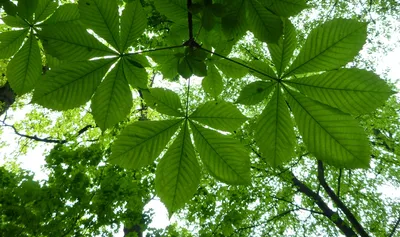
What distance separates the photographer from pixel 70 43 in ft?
3.64

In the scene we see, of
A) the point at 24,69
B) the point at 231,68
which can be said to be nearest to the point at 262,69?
the point at 231,68

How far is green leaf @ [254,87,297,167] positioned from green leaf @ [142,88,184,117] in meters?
0.40

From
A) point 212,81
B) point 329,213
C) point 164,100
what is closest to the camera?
point 164,100

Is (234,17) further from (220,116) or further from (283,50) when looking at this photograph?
(220,116)

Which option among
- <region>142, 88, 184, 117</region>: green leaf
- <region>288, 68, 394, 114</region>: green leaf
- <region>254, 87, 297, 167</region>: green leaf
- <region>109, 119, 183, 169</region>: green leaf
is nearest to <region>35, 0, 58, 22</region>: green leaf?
<region>142, 88, 184, 117</region>: green leaf

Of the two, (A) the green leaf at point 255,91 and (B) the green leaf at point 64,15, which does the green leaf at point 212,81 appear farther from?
(B) the green leaf at point 64,15

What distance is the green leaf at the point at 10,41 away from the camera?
1.36 m

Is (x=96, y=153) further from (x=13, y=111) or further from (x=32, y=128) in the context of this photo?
(x=13, y=111)

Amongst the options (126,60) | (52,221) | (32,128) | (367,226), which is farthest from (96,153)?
(367,226)

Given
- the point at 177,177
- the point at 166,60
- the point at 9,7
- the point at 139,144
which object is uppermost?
the point at 166,60

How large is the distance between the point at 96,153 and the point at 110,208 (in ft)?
3.78

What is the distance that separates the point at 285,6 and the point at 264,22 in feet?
0.31

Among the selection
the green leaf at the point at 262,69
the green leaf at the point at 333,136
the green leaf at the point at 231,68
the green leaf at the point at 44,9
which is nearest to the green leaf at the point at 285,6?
the green leaf at the point at 262,69

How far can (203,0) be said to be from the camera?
0.99 m
